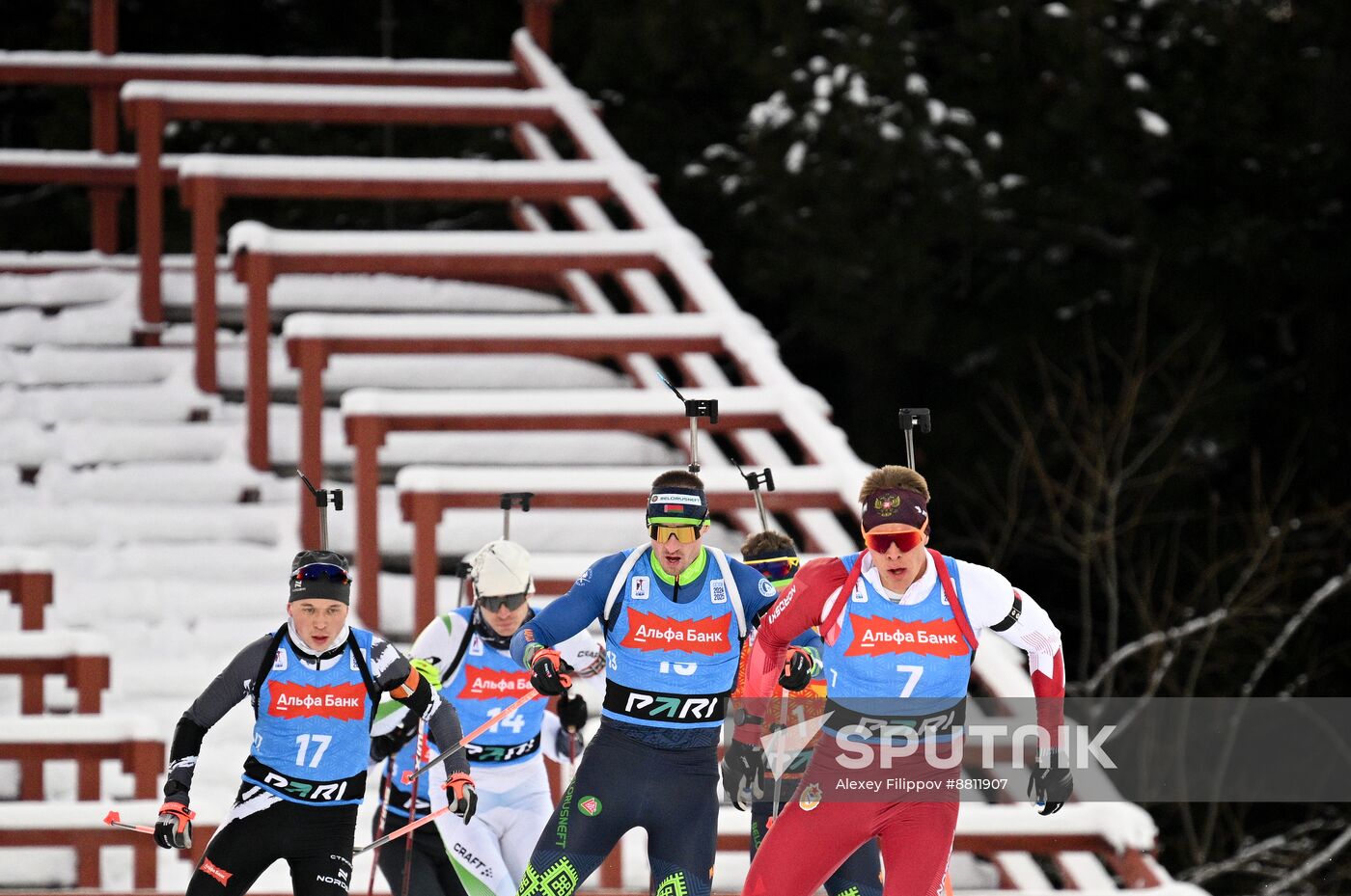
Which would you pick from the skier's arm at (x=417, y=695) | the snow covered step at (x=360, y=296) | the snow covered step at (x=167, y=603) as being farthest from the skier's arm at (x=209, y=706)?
the snow covered step at (x=360, y=296)

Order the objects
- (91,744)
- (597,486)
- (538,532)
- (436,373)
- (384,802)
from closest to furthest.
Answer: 1. (384,802)
2. (91,744)
3. (597,486)
4. (538,532)
5. (436,373)

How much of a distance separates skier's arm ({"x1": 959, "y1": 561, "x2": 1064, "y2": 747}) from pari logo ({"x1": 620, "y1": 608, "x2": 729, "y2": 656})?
2.93ft

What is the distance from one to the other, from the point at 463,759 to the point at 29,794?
3522 millimetres

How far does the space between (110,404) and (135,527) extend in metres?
1.40

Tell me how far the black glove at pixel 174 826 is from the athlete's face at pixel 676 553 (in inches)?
68.7

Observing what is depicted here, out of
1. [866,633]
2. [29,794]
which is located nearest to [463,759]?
[866,633]

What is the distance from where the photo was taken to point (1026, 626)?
699 cm

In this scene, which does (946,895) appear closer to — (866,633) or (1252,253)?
(866,633)

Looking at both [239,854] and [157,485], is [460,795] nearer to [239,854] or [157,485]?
[239,854]

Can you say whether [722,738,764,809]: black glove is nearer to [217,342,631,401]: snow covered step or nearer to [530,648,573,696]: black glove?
[530,648,573,696]: black glove

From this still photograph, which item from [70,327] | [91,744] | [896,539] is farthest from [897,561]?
[70,327]

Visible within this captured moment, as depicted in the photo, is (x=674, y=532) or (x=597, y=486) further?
(x=597, y=486)

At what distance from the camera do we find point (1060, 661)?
705 cm

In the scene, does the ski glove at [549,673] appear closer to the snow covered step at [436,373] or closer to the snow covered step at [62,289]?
the snow covered step at [436,373]
